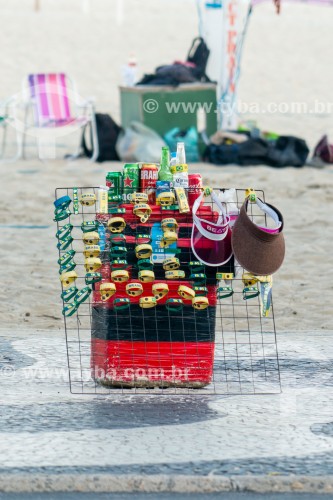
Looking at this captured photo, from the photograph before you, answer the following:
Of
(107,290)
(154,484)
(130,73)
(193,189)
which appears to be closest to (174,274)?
(107,290)

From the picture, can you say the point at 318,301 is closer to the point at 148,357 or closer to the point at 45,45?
the point at 148,357

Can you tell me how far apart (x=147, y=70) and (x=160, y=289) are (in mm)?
17181

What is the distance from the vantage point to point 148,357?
5176 mm

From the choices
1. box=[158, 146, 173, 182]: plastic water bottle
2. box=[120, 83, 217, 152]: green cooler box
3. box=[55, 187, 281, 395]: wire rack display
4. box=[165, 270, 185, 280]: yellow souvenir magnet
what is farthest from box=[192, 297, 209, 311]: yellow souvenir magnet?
box=[120, 83, 217, 152]: green cooler box

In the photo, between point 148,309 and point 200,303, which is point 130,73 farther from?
point 200,303

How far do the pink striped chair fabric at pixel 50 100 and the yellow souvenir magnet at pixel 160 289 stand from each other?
875 cm

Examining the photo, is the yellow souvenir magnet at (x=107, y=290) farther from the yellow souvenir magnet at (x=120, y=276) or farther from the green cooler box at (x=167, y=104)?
the green cooler box at (x=167, y=104)

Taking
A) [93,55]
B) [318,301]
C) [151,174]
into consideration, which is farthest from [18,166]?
[93,55]

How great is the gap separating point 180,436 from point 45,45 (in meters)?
20.6

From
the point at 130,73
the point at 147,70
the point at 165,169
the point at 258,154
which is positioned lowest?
the point at 147,70

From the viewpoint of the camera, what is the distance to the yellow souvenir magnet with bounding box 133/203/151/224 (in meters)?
4.98

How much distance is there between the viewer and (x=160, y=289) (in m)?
5.03

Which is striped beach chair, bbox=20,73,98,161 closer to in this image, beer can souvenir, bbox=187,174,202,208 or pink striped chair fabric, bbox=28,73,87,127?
pink striped chair fabric, bbox=28,73,87,127

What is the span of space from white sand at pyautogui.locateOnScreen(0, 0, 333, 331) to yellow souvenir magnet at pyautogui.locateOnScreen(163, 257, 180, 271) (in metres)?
1.82
